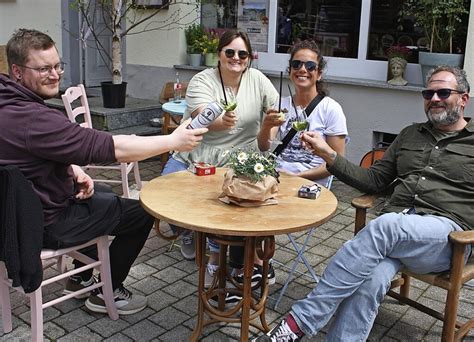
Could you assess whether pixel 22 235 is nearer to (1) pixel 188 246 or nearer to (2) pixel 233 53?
(1) pixel 188 246

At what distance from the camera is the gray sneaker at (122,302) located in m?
2.91

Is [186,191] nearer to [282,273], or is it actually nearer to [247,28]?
[282,273]

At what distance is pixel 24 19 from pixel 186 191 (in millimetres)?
6573

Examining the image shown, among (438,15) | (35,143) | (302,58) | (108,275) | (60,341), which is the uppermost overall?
(438,15)

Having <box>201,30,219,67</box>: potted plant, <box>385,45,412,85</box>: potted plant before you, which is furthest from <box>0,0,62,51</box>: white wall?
<box>385,45,412,85</box>: potted plant

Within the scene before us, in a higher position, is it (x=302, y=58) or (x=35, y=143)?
(x=302, y=58)

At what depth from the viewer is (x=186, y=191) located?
104 inches

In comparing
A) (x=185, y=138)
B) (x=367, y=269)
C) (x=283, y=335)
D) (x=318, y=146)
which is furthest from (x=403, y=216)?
(x=185, y=138)

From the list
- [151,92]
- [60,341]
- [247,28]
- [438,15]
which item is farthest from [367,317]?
[151,92]

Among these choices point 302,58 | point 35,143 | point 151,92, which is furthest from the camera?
point 151,92

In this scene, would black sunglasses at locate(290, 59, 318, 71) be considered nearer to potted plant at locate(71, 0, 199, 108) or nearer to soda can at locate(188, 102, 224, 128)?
soda can at locate(188, 102, 224, 128)

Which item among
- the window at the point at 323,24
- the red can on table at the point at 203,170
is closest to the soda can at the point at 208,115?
the red can on table at the point at 203,170

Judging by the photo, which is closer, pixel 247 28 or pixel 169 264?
pixel 169 264

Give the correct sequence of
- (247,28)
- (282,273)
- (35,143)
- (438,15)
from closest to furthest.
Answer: (35,143) → (282,273) → (438,15) → (247,28)
